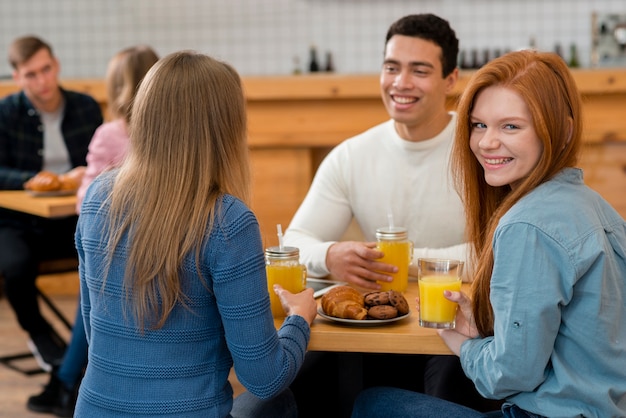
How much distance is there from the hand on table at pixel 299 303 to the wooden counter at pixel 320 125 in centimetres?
221

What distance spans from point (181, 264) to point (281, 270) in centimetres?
35

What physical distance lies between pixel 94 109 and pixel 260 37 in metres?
1.73

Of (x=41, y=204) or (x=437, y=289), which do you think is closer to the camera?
(x=437, y=289)

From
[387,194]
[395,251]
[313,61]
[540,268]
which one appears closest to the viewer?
[540,268]

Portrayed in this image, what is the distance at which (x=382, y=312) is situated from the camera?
67.6 inches

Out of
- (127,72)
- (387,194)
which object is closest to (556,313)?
(387,194)

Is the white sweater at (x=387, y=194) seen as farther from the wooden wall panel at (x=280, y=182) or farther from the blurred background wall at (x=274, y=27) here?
the blurred background wall at (x=274, y=27)

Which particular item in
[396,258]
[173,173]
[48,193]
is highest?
[173,173]

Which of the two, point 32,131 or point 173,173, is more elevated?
point 173,173

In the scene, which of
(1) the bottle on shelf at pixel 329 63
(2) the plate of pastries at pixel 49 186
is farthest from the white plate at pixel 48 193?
(1) the bottle on shelf at pixel 329 63

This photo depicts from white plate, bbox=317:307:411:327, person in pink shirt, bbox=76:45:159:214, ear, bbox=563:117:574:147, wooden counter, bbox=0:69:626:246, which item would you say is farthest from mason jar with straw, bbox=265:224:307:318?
wooden counter, bbox=0:69:626:246

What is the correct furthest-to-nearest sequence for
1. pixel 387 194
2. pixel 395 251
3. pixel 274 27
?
pixel 274 27 → pixel 387 194 → pixel 395 251

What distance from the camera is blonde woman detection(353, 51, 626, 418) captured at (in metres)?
1.43

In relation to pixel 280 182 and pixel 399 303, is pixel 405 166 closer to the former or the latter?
pixel 399 303
